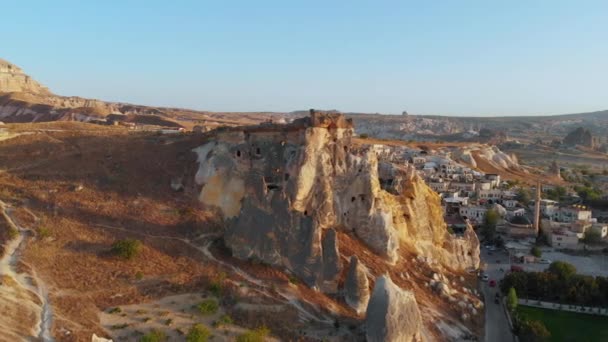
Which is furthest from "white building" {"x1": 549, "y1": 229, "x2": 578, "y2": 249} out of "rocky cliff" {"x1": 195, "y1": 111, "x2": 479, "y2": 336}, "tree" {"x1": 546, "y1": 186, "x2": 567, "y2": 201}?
"rocky cliff" {"x1": 195, "y1": 111, "x2": 479, "y2": 336}

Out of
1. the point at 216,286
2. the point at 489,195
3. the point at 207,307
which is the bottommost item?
the point at 489,195

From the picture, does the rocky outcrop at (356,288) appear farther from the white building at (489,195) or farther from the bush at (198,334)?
the white building at (489,195)

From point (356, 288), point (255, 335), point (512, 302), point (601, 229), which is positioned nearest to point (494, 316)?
point (512, 302)

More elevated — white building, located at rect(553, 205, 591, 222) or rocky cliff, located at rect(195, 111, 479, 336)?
rocky cliff, located at rect(195, 111, 479, 336)

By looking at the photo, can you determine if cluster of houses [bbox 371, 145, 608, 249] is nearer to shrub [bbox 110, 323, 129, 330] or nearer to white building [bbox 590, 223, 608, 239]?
white building [bbox 590, 223, 608, 239]

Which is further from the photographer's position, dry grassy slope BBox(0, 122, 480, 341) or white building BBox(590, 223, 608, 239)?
white building BBox(590, 223, 608, 239)

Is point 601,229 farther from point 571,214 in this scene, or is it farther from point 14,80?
point 14,80

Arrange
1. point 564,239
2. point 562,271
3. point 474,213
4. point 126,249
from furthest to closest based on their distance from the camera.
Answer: point 474,213 → point 564,239 → point 562,271 → point 126,249
